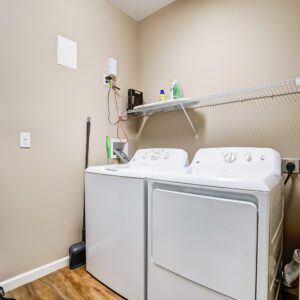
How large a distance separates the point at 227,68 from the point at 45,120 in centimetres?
156

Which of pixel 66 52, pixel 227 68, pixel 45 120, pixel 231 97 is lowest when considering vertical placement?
pixel 45 120

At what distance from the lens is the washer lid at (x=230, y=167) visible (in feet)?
3.48

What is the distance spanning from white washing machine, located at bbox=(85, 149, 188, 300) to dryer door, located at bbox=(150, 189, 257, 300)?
0.12m

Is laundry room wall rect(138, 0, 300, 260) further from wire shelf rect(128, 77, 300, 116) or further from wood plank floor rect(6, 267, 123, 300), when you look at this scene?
wood plank floor rect(6, 267, 123, 300)

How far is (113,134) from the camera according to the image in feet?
7.16

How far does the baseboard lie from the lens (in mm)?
1432

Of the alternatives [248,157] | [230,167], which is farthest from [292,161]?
[230,167]

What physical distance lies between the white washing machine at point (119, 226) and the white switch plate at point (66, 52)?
0.94 meters

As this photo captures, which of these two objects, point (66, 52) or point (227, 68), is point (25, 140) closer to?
point (66, 52)

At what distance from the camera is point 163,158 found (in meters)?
1.81

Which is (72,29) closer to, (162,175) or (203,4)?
(203,4)

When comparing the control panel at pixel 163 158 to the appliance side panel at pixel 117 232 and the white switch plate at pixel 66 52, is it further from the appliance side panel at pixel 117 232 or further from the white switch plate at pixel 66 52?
the white switch plate at pixel 66 52

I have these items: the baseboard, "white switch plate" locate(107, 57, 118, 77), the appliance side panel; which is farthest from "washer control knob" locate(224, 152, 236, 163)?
the baseboard

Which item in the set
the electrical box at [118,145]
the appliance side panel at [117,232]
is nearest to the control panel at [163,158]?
the electrical box at [118,145]
